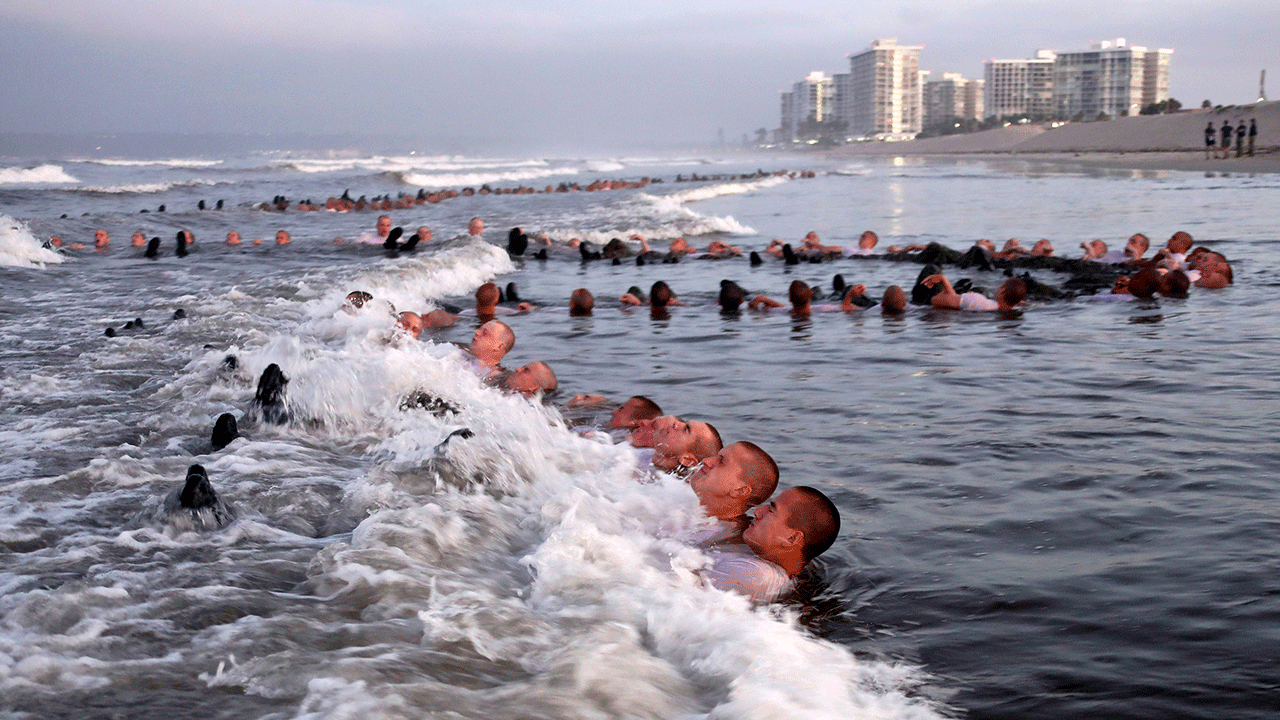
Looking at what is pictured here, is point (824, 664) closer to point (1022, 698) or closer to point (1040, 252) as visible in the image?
point (1022, 698)

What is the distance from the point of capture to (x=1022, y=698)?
314 centimetres

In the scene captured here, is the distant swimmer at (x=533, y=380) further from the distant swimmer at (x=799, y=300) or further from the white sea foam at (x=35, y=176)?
the white sea foam at (x=35, y=176)

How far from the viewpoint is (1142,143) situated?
224ft

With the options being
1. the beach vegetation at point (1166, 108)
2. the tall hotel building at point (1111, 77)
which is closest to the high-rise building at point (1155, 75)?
the tall hotel building at point (1111, 77)

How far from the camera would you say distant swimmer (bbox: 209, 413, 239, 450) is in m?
5.87

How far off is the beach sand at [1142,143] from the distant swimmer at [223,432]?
41372 millimetres

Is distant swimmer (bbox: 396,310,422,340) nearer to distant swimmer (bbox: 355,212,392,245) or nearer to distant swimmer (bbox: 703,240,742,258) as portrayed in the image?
distant swimmer (bbox: 703,240,742,258)

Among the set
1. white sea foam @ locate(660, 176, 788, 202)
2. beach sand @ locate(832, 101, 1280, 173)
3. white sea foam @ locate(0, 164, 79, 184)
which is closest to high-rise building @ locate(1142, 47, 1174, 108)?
beach sand @ locate(832, 101, 1280, 173)

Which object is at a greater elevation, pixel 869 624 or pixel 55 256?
pixel 55 256

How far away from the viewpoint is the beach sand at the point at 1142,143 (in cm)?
4425

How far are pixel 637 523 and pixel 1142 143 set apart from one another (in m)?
74.7

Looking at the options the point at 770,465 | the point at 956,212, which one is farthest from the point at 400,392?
the point at 956,212

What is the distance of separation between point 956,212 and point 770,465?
22690 mm

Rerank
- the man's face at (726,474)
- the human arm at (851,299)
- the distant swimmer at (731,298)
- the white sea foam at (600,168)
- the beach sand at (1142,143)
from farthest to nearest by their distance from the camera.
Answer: the white sea foam at (600,168), the beach sand at (1142,143), the distant swimmer at (731,298), the human arm at (851,299), the man's face at (726,474)
